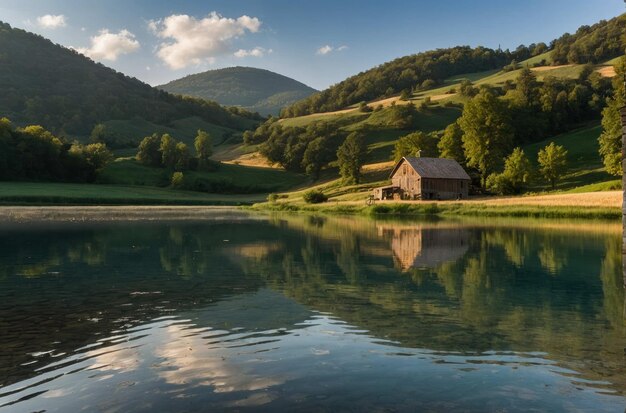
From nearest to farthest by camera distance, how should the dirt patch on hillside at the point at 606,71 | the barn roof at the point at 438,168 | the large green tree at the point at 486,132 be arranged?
the large green tree at the point at 486,132 < the barn roof at the point at 438,168 < the dirt patch on hillside at the point at 606,71

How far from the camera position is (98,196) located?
103 metres

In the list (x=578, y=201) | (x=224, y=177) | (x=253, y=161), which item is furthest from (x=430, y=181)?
A: (x=253, y=161)

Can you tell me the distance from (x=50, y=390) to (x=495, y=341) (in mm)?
10314

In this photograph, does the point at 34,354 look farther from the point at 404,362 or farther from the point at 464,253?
the point at 464,253

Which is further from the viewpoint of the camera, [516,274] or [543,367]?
[516,274]

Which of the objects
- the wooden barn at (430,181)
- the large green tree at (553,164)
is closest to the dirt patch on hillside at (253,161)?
the wooden barn at (430,181)

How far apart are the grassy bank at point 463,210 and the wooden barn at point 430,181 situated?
15.5m

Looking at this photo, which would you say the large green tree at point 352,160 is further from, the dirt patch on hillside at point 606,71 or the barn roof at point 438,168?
the dirt patch on hillside at point 606,71

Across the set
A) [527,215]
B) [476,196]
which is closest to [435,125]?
[476,196]

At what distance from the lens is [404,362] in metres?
11.7

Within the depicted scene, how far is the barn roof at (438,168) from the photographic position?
96.8 meters

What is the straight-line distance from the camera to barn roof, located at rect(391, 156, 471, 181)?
96800 mm

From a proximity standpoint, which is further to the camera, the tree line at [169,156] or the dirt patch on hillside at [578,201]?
the tree line at [169,156]

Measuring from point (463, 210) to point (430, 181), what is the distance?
25.1m
